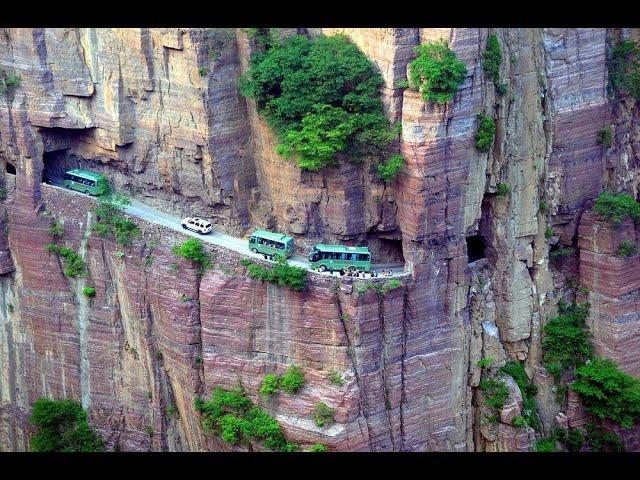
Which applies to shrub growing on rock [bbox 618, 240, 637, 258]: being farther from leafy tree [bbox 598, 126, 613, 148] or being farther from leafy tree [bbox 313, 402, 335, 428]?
leafy tree [bbox 313, 402, 335, 428]

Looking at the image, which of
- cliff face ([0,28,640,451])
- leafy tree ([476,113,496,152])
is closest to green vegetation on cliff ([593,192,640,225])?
cliff face ([0,28,640,451])

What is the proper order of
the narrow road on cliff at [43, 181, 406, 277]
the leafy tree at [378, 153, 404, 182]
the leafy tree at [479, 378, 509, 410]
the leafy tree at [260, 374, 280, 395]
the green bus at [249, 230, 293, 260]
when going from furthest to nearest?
the leafy tree at [479, 378, 509, 410] < the narrow road on cliff at [43, 181, 406, 277] < the leafy tree at [260, 374, 280, 395] < the green bus at [249, 230, 293, 260] < the leafy tree at [378, 153, 404, 182]

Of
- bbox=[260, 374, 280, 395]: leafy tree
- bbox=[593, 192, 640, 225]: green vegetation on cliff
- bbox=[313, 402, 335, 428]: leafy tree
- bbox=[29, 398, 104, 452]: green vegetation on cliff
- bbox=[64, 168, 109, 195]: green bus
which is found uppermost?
bbox=[64, 168, 109, 195]: green bus

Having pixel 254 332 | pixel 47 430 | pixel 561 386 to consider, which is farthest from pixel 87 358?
pixel 561 386

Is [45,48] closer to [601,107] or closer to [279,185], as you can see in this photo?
[279,185]

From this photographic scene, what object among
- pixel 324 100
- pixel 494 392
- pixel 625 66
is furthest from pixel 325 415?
pixel 625 66

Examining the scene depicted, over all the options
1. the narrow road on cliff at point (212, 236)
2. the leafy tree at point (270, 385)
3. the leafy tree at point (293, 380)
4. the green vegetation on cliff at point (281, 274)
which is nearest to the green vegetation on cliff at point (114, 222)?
the narrow road on cliff at point (212, 236)

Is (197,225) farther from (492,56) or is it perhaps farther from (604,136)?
(604,136)
